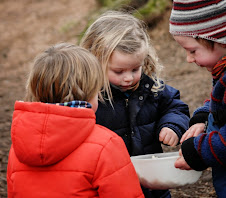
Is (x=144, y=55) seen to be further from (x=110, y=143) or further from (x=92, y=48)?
(x=110, y=143)

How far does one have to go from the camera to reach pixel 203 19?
2191mm

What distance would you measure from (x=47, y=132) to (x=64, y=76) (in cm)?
33

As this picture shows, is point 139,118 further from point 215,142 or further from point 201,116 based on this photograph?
point 215,142

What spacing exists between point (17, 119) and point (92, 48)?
995mm

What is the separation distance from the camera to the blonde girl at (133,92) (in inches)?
A: 106

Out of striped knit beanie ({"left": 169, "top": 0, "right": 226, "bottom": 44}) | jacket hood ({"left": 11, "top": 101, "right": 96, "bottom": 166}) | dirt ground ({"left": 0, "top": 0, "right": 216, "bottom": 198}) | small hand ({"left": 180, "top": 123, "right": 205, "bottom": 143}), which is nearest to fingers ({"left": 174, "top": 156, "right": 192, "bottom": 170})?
small hand ({"left": 180, "top": 123, "right": 205, "bottom": 143})

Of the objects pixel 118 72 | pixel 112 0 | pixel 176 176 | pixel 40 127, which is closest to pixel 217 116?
pixel 176 176

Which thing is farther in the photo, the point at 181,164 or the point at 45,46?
the point at 45,46

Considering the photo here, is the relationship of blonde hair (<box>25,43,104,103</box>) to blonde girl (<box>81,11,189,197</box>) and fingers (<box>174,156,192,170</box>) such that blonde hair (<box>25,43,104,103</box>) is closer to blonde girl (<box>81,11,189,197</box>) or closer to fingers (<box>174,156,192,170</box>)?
blonde girl (<box>81,11,189,197</box>)

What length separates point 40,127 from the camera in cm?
193

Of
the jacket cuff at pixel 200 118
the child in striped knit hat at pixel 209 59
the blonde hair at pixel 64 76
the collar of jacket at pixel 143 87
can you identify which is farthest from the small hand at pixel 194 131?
the blonde hair at pixel 64 76

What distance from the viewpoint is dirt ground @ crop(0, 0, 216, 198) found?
5.20 m

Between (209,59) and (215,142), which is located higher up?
(209,59)

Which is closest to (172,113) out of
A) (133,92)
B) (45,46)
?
(133,92)
